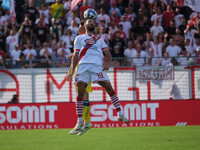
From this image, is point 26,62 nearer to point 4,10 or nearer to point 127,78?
point 127,78

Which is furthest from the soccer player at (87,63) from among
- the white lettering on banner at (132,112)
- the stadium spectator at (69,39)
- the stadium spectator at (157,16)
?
the stadium spectator at (157,16)

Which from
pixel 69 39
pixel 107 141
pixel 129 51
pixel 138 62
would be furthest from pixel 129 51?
pixel 107 141

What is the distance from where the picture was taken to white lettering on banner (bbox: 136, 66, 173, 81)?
15203mm

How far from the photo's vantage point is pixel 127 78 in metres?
15.3

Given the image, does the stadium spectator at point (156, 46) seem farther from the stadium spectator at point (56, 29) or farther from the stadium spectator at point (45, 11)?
the stadium spectator at point (45, 11)

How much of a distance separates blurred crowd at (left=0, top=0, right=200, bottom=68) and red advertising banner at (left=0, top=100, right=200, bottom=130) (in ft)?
9.51

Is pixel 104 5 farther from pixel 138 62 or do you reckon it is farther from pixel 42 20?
pixel 138 62

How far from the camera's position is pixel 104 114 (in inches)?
547

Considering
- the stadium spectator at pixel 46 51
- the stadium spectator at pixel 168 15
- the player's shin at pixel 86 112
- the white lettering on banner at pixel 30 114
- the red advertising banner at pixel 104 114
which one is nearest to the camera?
the player's shin at pixel 86 112

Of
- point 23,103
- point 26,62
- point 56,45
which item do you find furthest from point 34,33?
point 23,103

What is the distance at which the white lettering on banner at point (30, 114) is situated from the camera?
14.0 metres

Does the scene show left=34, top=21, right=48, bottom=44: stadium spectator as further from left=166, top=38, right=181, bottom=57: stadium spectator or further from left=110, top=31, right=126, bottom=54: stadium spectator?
left=166, top=38, right=181, bottom=57: stadium spectator

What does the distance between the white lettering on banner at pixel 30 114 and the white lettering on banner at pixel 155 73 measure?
341 cm

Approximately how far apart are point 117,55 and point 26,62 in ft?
12.2
